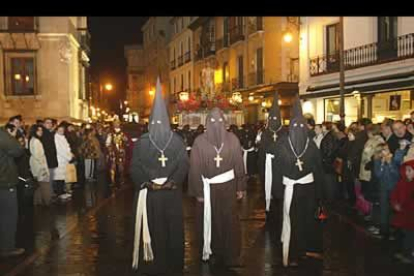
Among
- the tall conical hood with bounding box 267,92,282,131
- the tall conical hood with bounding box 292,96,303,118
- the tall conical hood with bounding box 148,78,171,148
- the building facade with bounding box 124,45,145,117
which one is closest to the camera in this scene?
the tall conical hood with bounding box 148,78,171,148

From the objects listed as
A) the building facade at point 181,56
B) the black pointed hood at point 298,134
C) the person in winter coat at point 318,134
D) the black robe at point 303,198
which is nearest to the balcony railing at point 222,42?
the building facade at point 181,56

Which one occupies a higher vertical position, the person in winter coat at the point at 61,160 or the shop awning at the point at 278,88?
the shop awning at the point at 278,88

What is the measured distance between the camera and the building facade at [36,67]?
104 feet

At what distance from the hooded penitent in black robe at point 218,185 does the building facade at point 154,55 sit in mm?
53255

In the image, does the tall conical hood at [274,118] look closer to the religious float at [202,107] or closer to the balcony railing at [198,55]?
the religious float at [202,107]

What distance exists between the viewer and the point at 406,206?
360 inches

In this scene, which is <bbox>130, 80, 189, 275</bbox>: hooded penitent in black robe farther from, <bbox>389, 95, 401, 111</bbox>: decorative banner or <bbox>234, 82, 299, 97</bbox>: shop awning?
<bbox>234, 82, 299, 97</bbox>: shop awning

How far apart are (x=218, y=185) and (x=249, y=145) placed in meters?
11.5

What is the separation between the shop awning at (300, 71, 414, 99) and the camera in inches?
774

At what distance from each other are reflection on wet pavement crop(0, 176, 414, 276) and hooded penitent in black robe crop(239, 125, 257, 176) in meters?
5.82

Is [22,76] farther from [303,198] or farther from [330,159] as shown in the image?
[303,198]

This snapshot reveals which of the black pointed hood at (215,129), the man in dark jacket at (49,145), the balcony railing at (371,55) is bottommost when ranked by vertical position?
the man in dark jacket at (49,145)

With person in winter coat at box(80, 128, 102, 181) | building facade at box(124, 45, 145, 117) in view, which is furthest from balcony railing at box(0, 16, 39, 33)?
building facade at box(124, 45, 145, 117)

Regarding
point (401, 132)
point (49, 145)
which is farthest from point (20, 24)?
point (401, 132)
